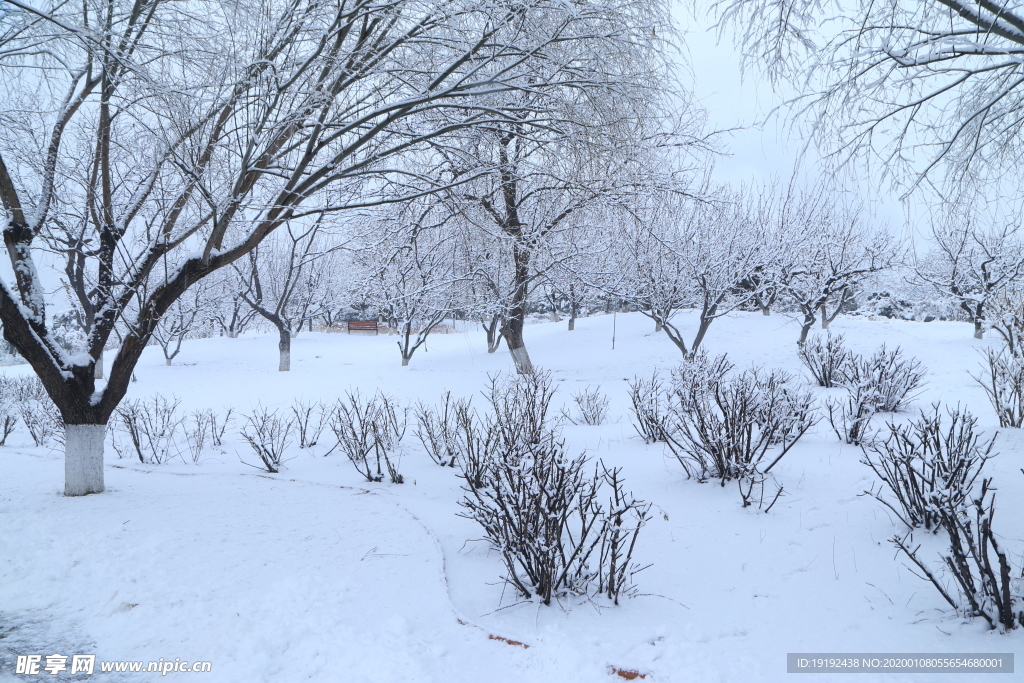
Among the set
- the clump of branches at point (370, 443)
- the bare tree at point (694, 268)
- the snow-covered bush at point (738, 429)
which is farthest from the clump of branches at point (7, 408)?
the bare tree at point (694, 268)

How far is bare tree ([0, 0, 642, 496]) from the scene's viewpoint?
3.96 m

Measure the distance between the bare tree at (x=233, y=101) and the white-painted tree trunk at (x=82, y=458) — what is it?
0.04 ft

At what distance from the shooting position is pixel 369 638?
2648 mm

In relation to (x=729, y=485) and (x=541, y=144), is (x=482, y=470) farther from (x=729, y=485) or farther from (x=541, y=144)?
(x=541, y=144)

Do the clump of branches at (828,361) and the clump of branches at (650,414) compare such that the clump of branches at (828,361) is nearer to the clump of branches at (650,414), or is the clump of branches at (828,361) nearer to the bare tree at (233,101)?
the clump of branches at (650,414)

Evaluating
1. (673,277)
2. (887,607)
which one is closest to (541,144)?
(887,607)

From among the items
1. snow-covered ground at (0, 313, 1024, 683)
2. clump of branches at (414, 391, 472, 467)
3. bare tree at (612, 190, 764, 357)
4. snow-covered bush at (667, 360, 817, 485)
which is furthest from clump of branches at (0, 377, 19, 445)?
bare tree at (612, 190, 764, 357)

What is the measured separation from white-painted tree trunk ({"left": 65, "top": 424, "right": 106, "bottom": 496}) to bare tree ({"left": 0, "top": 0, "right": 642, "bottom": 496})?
0.01 meters

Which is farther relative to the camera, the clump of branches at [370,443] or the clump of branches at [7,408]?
the clump of branches at [7,408]

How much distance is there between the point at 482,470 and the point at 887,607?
290 centimetres


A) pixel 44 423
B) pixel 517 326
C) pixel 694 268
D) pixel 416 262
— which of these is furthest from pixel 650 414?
pixel 694 268

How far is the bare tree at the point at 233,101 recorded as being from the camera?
396 centimetres

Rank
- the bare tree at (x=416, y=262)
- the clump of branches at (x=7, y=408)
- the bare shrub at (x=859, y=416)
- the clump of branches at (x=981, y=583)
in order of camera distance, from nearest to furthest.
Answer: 1. the clump of branches at (x=981, y=583)
2. the bare shrub at (x=859, y=416)
3. the bare tree at (x=416, y=262)
4. the clump of branches at (x=7, y=408)

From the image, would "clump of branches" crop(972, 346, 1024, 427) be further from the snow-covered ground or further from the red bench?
the red bench
